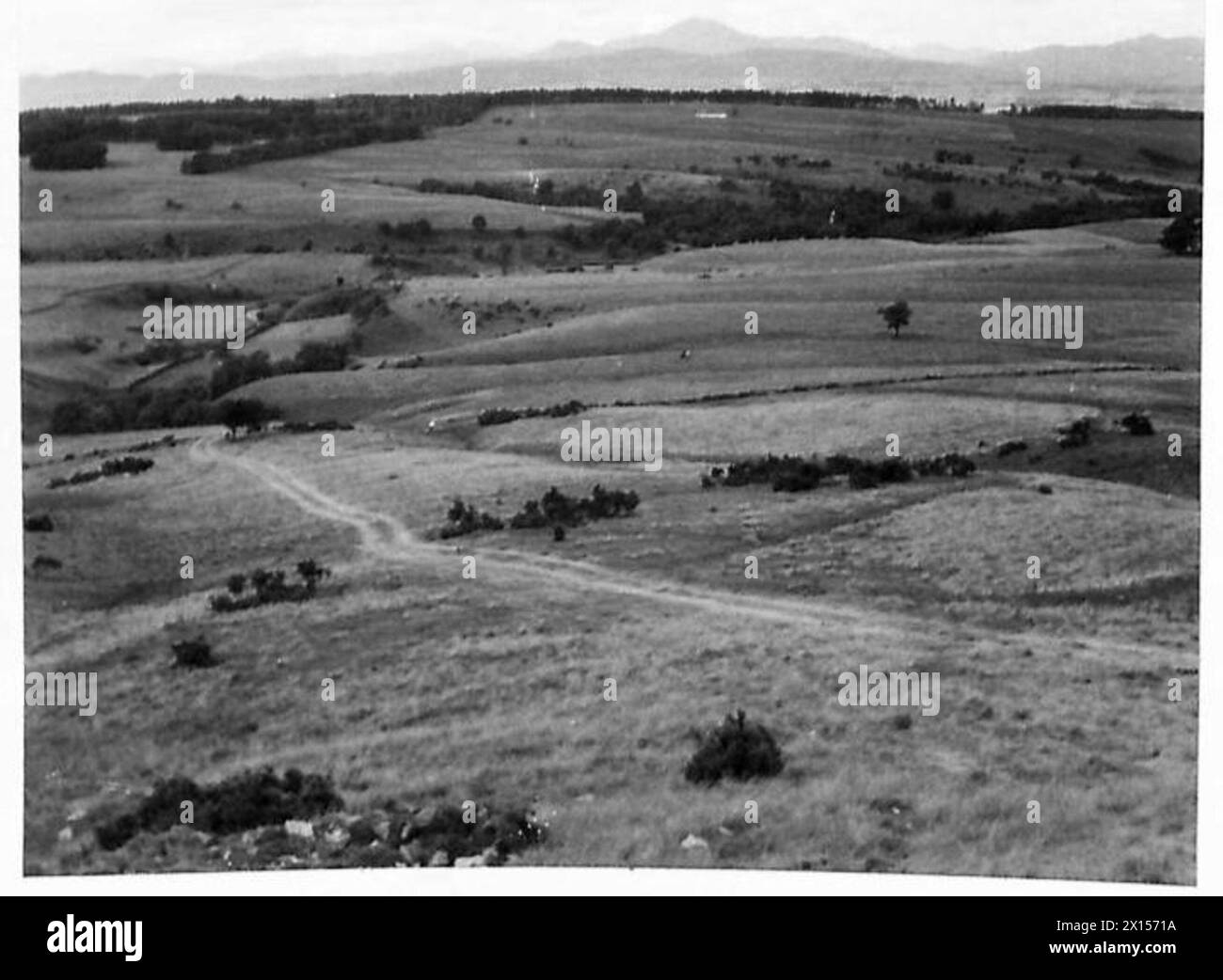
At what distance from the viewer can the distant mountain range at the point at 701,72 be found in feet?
56.4

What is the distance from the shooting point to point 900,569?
17.2 meters

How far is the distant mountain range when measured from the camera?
17.2 metres

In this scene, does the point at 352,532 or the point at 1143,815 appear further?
the point at 352,532

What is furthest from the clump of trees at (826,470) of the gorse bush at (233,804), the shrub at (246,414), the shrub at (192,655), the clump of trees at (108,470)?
the clump of trees at (108,470)

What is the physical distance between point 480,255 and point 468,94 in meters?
1.79

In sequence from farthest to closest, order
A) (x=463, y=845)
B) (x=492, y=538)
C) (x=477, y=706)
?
(x=492, y=538) < (x=477, y=706) < (x=463, y=845)

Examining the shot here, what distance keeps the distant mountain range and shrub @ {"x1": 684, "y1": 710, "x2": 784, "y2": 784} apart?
6985 millimetres

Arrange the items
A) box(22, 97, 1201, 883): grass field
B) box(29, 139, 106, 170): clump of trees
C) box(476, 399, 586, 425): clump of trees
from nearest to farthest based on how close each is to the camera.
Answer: box(22, 97, 1201, 883): grass field < box(29, 139, 106, 170): clump of trees < box(476, 399, 586, 425): clump of trees

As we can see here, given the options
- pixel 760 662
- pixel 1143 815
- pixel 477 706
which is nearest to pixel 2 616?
pixel 477 706
